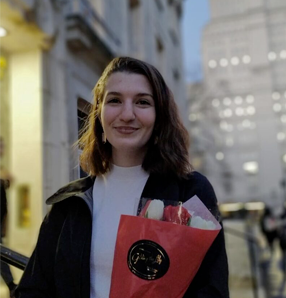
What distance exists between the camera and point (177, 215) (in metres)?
1.19

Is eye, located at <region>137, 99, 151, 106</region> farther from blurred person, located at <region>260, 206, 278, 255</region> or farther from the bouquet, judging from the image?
blurred person, located at <region>260, 206, 278, 255</region>

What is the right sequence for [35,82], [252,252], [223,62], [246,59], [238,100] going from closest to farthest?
[35,82] < [252,252] < [223,62] < [246,59] < [238,100]

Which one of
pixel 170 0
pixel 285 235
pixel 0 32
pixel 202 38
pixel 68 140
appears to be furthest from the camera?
pixel 202 38

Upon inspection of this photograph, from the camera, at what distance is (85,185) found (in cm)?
154

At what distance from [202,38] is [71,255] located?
32.6 metres

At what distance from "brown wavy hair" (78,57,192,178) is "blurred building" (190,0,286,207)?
1794 cm

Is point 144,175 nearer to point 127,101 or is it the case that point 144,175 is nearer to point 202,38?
point 127,101

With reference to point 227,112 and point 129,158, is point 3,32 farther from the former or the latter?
point 227,112

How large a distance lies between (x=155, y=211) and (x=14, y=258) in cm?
93

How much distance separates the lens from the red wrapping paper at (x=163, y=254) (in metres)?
1.12

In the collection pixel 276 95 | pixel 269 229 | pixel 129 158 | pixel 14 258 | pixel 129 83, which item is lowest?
pixel 269 229

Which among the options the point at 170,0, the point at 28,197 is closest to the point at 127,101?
the point at 28,197

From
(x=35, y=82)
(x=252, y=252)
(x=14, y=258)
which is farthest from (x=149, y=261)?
(x=252, y=252)

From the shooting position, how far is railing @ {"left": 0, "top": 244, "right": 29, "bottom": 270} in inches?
70.8
